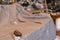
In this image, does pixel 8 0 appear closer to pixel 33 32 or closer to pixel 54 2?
pixel 54 2

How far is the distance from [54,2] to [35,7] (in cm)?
61

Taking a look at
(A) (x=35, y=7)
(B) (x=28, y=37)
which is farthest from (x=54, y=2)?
(B) (x=28, y=37)

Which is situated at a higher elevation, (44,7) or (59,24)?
(44,7)

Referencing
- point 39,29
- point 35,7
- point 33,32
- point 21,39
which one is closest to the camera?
point 21,39

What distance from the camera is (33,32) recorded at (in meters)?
1.70

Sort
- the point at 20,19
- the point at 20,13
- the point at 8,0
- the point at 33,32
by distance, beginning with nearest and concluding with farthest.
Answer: the point at 33,32
the point at 20,19
the point at 20,13
the point at 8,0

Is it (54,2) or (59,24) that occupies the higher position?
(54,2)

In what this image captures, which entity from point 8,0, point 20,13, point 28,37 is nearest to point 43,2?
point 8,0

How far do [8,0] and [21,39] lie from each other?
6.41 ft

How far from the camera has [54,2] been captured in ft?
13.0

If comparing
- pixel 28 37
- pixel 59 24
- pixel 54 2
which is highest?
pixel 54 2

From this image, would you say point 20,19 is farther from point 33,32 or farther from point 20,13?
point 33,32

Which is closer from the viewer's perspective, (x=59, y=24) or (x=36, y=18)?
(x=36, y=18)

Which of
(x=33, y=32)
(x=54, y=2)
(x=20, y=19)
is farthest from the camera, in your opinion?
(x=54, y=2)
